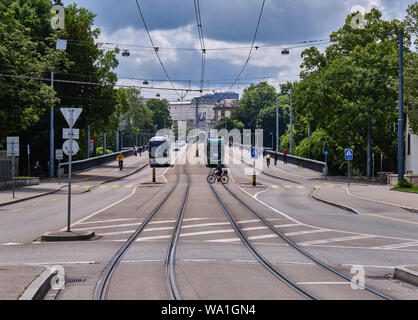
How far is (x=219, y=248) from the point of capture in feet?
47.7

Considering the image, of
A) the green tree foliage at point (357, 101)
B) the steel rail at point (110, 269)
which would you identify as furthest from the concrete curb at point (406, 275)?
the green tree foliage at point (357, 101)

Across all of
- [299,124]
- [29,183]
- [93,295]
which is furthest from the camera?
[299,124]

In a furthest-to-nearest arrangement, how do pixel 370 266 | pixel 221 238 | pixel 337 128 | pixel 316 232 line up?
pixel 337 128, pixel 316 232, pixel 221 238, pixel 370 266

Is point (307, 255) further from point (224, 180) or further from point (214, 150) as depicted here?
point (214, 150)

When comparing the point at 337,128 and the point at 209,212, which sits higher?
the point at 337,128

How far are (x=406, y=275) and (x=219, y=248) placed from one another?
198 inches

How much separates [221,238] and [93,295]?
792 centimetres

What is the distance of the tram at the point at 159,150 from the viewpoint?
6706 centimetres

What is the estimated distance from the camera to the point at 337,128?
56.2 metres

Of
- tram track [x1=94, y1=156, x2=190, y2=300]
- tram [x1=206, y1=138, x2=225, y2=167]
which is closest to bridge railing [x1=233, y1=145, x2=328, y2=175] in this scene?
tram [x1=206, y1=138, x2=225, y2=167]

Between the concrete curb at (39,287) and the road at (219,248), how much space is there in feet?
0.63

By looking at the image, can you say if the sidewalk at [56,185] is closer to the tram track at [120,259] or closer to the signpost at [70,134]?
the signpost at [70,134]

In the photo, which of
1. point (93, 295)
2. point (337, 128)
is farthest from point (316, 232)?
point (337, 128)
